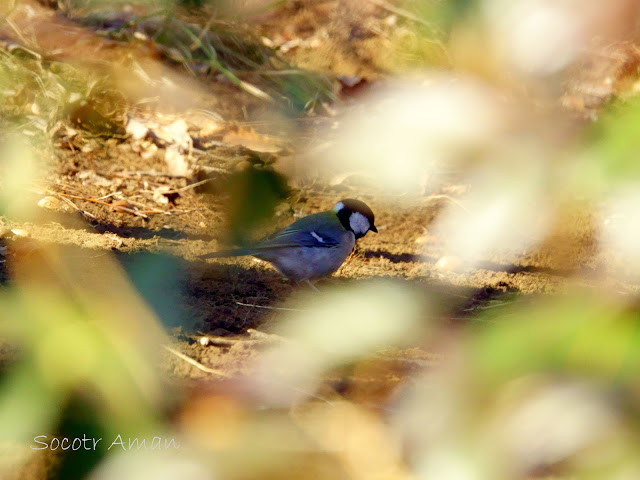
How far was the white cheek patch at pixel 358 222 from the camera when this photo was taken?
3.63 m

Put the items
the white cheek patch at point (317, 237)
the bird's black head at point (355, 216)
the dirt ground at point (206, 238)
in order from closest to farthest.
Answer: the dirt ground at point (206, 238) → the white cheek patch at point (317, 237) → the bird's black head at point (355, 216)

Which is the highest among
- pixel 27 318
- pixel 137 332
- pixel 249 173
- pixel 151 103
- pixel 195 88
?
pixel 195 88

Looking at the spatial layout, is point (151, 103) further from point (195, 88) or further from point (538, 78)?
point (538, 78)

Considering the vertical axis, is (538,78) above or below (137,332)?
above

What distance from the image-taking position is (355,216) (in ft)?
11.9

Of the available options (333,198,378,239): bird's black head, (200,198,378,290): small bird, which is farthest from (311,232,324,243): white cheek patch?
(333,198,378,239): bird's black head

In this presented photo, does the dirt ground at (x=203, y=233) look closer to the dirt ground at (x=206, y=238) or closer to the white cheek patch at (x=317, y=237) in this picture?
the dirt ground at (x=206, y=238)

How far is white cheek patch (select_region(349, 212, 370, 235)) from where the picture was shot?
363 centimetres

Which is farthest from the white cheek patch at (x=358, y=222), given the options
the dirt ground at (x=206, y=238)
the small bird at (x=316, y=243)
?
the dirt ground at (x=206, y=238)

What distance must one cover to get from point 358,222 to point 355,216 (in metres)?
0.04

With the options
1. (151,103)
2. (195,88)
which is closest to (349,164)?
(151,103)

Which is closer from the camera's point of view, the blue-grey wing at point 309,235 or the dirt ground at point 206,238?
the dirt ground at point 206,238

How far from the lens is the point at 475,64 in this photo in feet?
2.08

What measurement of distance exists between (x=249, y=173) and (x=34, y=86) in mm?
2419
